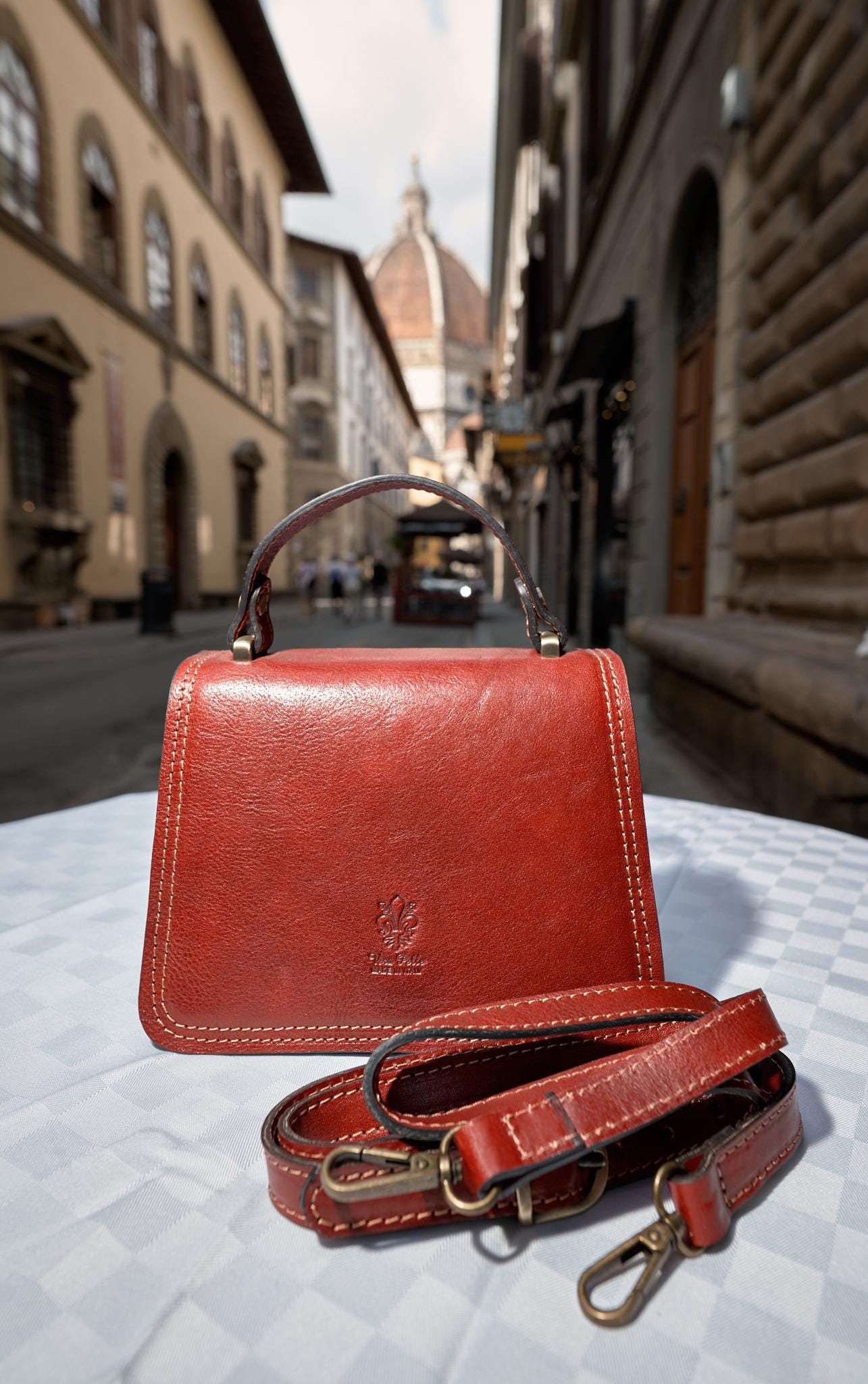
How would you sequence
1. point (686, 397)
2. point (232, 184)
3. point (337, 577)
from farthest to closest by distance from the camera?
point (232, 184) < point (337, 577) < point (686, 397)

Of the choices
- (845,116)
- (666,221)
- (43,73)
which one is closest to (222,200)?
(43,73)

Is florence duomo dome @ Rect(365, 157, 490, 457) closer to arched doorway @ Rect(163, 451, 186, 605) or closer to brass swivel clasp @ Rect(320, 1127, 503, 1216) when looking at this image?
arched doorway @ Rect(163, 451, 186, 605)

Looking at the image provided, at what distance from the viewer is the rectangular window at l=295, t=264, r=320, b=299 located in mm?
32656

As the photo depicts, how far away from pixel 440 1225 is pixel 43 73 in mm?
15729

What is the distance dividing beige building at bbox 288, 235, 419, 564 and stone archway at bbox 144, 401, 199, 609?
12.1 metres

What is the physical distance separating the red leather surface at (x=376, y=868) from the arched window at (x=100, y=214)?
51.0 ft

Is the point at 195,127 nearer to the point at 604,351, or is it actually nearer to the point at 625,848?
→ the point at 604,351

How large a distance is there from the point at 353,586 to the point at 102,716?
44.0ft

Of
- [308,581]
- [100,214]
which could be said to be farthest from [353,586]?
[100,214]

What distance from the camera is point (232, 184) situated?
66.4ft

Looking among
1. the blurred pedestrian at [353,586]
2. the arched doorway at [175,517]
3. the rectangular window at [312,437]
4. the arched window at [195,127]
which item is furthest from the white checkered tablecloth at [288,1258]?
the rectangular window at [312,437]

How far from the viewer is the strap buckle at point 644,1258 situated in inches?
20.7

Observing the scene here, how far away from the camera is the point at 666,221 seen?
583 centimetres

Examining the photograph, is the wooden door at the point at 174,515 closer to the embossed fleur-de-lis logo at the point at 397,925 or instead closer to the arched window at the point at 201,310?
the arched window at the point at 201,310
